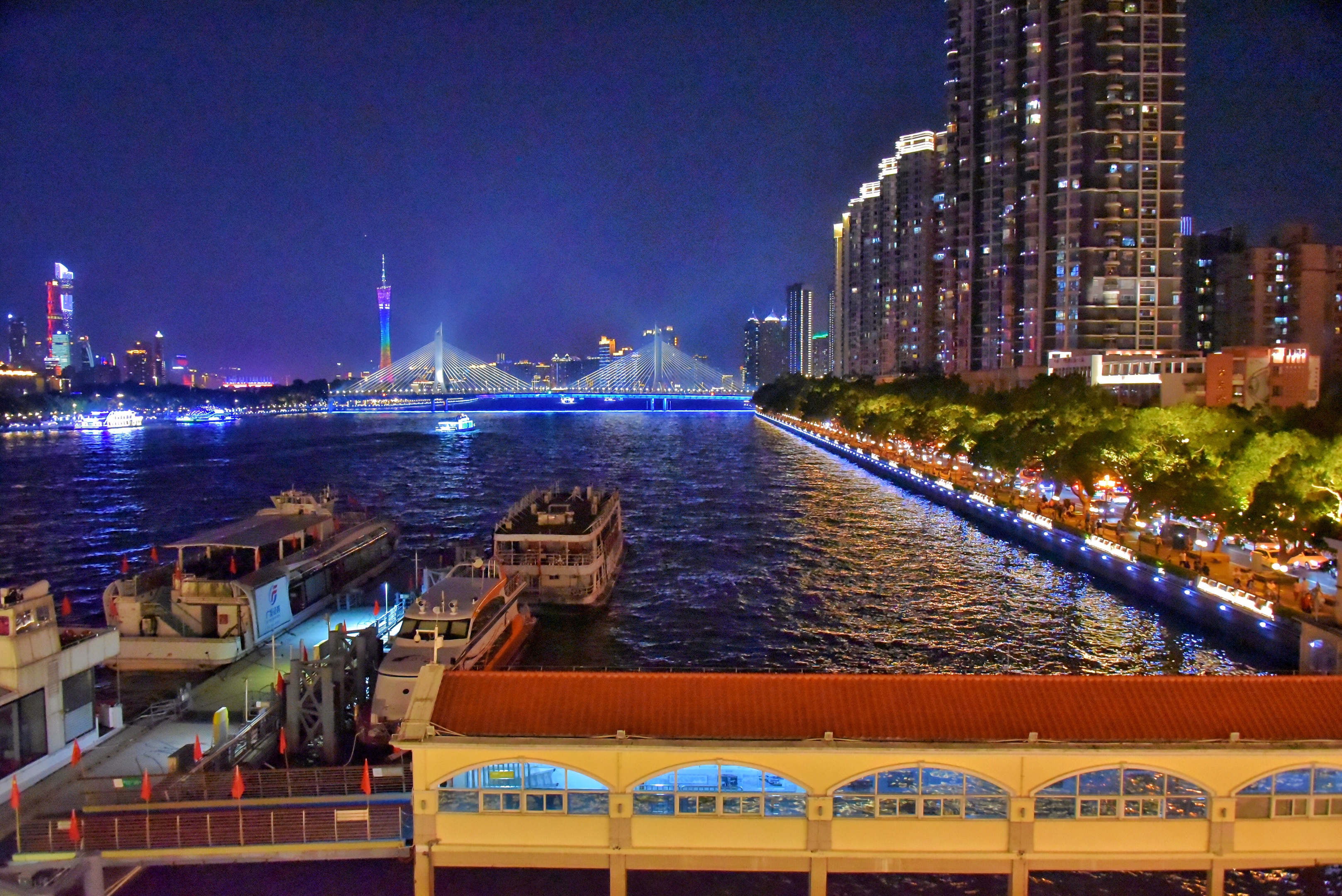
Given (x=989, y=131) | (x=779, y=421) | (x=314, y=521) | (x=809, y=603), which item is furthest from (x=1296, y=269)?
(x=314, y=521)

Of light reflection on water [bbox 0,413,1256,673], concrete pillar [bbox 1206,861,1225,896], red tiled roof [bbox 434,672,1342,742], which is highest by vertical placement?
red tiled roof [bbox 434,672,1342,742]

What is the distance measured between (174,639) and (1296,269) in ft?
254

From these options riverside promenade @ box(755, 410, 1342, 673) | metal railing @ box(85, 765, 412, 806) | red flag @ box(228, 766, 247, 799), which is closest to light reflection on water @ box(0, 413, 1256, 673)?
riverside promenade @ box(755, 410, 1342, 673)

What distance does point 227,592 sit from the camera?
1589 cm

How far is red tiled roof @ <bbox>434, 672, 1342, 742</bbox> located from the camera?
6.68 metres

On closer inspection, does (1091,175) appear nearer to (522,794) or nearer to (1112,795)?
(1112,795)

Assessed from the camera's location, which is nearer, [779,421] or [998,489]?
[998,489]

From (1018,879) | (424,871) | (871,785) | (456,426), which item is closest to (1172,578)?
(1018,879)

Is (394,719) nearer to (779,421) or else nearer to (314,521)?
(314,521)

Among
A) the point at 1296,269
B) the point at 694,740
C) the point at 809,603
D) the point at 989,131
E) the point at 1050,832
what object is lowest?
the point at 809,603

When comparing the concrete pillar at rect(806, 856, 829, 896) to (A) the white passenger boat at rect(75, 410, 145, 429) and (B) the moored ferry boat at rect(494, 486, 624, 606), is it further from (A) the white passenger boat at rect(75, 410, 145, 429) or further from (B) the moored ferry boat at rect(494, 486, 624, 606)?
(A) the white passenger boat at rect(75, 410, 145, 429)

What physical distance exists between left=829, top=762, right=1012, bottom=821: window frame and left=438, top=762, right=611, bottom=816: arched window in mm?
1713

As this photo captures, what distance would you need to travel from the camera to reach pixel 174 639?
15297 mm

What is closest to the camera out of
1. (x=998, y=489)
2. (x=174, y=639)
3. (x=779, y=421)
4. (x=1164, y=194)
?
(x=174, y=639)
